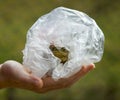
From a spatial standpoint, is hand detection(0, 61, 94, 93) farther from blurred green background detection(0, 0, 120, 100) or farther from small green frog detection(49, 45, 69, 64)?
blurred green background detection(0, 0, 120, 100)

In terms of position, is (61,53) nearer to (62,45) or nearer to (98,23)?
(62,45)

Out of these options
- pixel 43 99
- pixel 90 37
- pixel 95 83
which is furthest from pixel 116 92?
pixel 90 37

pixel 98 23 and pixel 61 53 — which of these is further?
pixel 98 23

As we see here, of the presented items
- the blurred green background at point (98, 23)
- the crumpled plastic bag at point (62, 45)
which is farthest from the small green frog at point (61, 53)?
the blurred green background at point (98, 23)

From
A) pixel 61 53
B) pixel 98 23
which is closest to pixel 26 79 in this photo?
pixel 61 53

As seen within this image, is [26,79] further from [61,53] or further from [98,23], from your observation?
[98,23]

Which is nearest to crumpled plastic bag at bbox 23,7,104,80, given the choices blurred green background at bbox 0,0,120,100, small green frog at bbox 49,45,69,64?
small green frog at bbox 49,45,69,64
